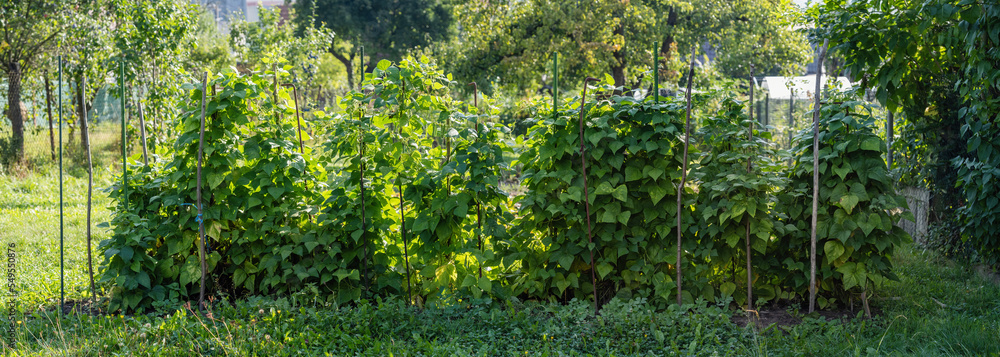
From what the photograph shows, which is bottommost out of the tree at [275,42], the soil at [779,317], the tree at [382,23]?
the soil at [779,317]

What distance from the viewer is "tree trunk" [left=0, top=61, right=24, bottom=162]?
987cm

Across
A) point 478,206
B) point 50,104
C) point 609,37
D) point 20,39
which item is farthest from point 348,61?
point 478,206

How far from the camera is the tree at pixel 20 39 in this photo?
31.1 ft

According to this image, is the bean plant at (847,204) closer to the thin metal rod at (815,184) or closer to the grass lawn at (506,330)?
the thin metal rod at (815,184)

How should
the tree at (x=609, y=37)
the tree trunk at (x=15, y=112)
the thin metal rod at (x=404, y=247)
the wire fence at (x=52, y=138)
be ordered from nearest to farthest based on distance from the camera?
the thin metal rod at (x=404, y=247), the tree trunk at (x=15, y=112), the wire fence at (x=52, y=138), the tree at (x=609, y=37)

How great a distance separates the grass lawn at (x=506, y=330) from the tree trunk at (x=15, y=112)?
7.11 meters

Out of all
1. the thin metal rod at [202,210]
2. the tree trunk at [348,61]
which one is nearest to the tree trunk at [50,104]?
the thin metal rod at [202,210]

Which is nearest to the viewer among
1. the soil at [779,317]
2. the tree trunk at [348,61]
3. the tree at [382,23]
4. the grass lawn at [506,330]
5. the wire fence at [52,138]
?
the grass lawn at [506,330]

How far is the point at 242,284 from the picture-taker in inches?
168

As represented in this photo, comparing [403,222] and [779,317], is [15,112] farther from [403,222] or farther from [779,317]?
[779,317]

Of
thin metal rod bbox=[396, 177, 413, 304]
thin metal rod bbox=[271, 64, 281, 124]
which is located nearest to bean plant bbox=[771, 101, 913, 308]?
thin metal rod bbox=[396, 177, 413, 304]

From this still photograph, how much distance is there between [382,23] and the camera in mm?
25844

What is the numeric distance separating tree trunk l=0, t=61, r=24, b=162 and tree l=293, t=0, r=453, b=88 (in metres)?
14.8

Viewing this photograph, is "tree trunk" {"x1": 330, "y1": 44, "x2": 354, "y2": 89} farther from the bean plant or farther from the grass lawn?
the bean plant
